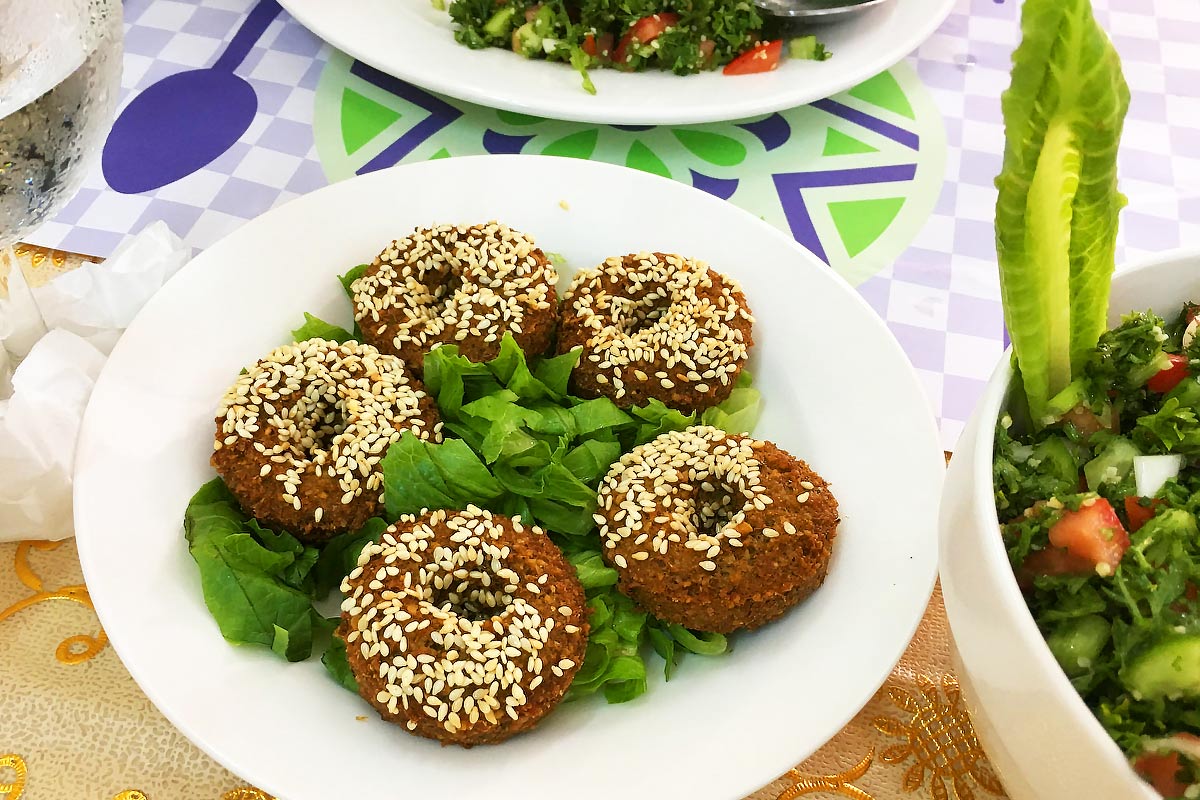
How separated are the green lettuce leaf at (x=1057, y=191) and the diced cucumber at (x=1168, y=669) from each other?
321 mm

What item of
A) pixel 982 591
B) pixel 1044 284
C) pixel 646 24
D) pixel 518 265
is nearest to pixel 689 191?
pixel 518 265

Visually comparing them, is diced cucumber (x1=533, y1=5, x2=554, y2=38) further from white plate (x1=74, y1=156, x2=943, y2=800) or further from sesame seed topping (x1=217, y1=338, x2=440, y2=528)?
sesame seed topping (x1=217, y1=338, x2=440, y2=528)

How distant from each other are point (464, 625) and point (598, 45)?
1.64 metres

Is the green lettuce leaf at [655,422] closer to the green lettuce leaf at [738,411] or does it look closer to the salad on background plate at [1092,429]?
the green lettuce leaf at [738,411]

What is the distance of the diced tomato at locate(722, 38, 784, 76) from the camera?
2424 mm

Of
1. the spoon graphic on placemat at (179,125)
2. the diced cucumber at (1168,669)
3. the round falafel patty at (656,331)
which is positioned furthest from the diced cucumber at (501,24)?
the diced cucumber at (1168,669)

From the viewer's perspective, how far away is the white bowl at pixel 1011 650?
912mm

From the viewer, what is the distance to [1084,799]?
932 mm

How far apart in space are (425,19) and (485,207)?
84 centimetres

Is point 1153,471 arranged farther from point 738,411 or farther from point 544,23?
point 544,23

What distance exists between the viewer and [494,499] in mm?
1657

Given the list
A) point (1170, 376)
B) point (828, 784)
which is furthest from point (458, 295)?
point (1170, 376)

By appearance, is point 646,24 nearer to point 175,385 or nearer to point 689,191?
point 689,191

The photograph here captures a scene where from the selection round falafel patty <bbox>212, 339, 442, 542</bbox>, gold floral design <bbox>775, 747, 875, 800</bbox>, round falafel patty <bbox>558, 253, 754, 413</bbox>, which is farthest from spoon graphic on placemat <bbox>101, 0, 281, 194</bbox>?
gold floral design <bbox>775, 747, 875, 800</bbox>
